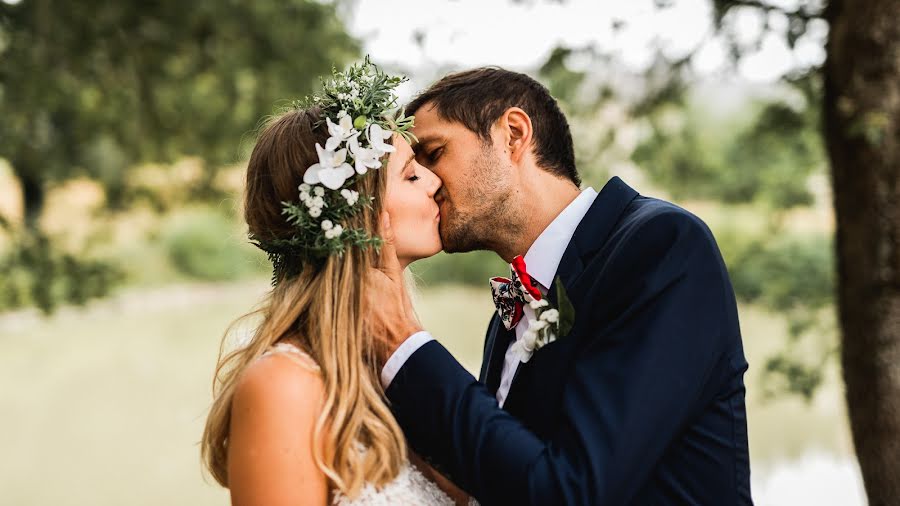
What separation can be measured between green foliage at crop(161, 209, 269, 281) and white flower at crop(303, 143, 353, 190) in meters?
21.5

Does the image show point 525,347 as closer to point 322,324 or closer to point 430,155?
point 322,324

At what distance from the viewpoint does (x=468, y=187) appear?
9.73 feet

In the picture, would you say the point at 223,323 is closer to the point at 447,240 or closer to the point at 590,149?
the point at 590,149

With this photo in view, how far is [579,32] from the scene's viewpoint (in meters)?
5.51

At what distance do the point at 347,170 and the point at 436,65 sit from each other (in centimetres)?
254

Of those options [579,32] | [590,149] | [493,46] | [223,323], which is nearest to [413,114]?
[493,46]

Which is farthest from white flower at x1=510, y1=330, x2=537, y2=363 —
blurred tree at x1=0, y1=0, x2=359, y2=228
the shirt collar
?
blurred tree at x1=0, y1=0, x2=359, y2=228

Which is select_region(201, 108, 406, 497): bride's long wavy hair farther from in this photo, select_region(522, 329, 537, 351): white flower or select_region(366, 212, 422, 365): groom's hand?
select_region(522, 329, 537, 351): white flower

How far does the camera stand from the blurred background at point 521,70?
492cm

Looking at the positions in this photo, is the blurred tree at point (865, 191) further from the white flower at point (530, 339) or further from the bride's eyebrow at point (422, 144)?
the white flower at point (530, 339)

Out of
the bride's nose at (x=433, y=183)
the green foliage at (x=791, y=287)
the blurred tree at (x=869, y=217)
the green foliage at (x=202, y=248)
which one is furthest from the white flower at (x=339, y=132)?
the green foliage at (x=202, y=248)

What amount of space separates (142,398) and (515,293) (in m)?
20.7

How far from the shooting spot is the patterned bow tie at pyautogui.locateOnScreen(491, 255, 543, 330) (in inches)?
107

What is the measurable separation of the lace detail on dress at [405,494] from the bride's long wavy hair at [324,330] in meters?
0.03
